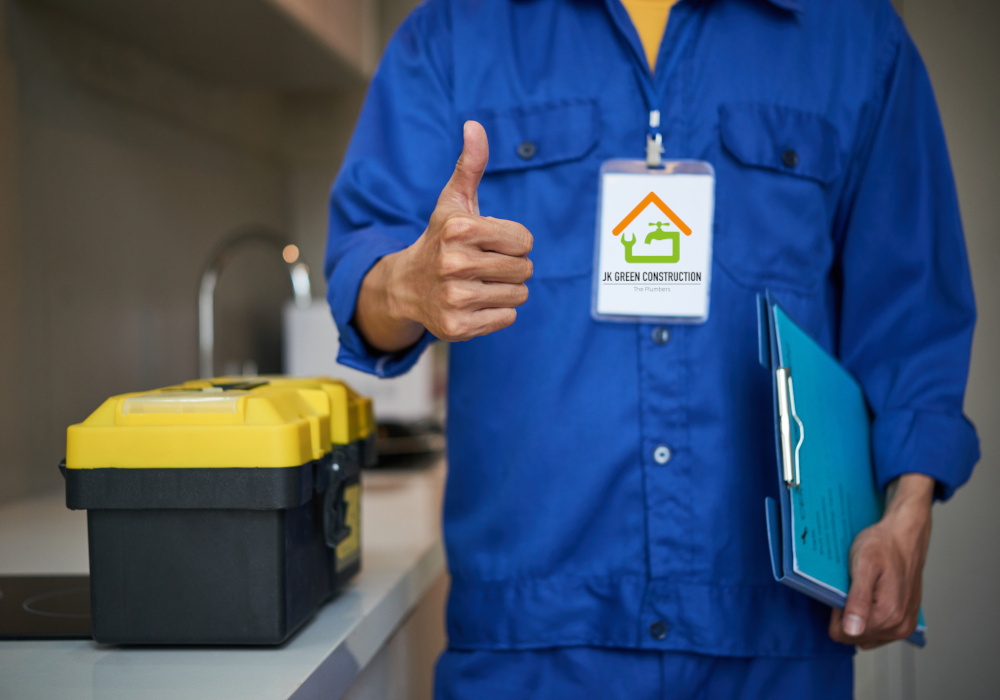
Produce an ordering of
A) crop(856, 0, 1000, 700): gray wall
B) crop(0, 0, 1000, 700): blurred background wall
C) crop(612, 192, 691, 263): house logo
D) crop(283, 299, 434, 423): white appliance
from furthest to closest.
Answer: crop(283, 299, 434, 423): white appliance
crop(856, 0, 1000, 700): gray wall
crop(0, 0, 1000, 700): blurred background wall
crop(612, 192, 691, 263): house logo

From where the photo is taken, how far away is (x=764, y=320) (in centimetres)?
68

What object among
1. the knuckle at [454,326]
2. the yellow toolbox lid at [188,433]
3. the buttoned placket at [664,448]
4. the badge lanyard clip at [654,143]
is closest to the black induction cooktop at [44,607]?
the yellow toolbox lid at [188,433]

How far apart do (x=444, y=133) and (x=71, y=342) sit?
0.80 m

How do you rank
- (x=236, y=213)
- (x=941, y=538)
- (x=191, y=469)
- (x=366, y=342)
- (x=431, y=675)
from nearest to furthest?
(x=191, y=469) < (x=366, y=342) < (x=431, y=675) < (x=941, y=538) < (x=236, y=213)

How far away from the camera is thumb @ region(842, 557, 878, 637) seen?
687 mm

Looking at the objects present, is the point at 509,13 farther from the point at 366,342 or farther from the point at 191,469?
the point at 191,469

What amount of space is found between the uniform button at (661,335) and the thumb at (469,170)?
253 mm

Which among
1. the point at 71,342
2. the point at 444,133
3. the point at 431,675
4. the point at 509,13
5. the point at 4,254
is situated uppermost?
the point at 509,13

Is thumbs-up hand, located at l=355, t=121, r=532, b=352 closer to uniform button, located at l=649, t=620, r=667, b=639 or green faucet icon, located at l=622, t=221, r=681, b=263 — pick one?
green faucet icon, located at l=622, t=221, r=681, b=263

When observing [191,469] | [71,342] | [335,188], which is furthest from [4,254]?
[191,469]

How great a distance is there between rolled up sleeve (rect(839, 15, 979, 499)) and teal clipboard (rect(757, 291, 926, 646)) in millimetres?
71

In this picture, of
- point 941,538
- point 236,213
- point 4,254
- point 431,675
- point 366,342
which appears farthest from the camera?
point 236,213

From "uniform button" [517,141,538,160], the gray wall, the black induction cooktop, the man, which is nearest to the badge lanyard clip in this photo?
the man

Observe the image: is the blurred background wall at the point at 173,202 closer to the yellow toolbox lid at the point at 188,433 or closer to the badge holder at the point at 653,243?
the yellow toolbox lid at the point at 188,433
